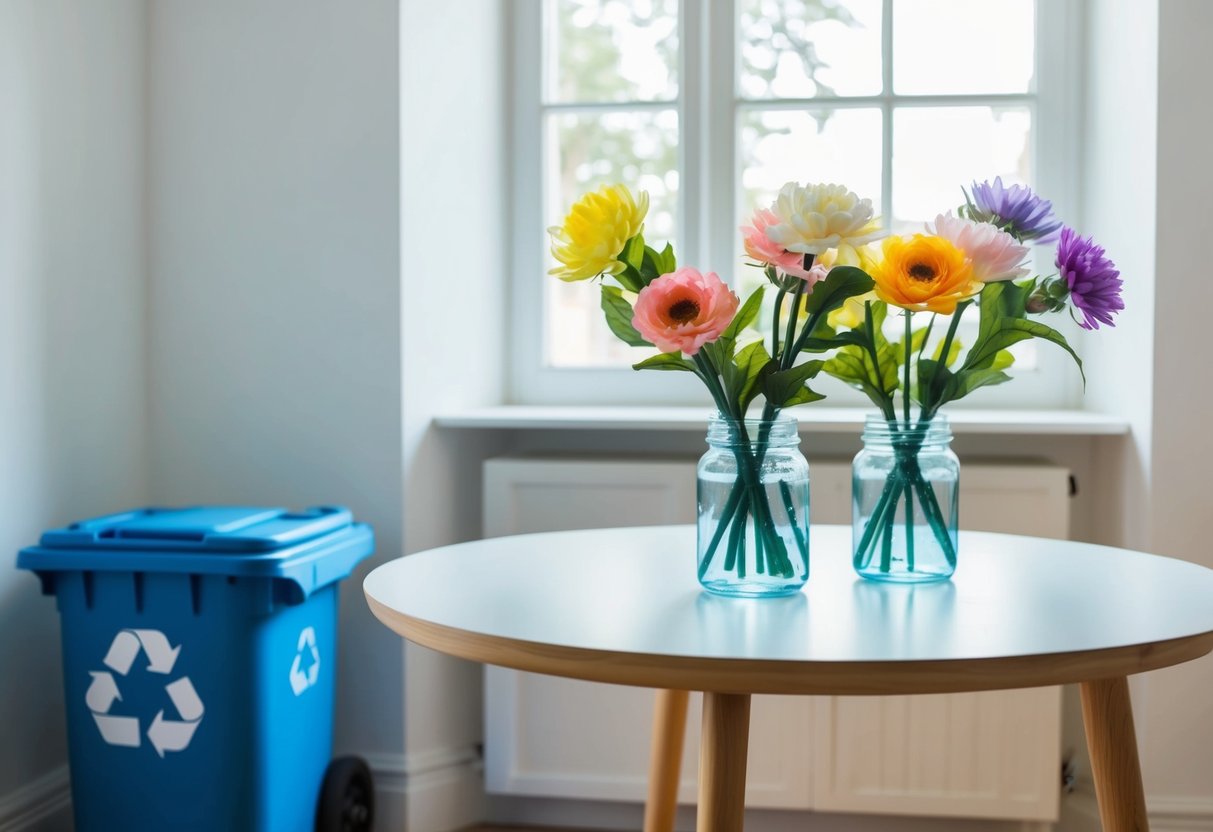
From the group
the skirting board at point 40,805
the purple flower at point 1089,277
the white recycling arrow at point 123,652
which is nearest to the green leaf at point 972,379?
the purple flower at point 1089,277

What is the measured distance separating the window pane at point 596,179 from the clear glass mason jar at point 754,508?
4.36 feet

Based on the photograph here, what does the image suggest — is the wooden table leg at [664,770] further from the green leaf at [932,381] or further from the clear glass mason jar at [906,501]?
the green leaf at [932,381]

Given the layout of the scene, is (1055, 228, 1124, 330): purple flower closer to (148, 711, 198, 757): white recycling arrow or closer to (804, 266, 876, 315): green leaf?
(804, 266, 876, 315): green leaf

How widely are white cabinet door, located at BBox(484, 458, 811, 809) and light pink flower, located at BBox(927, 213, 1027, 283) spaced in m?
1.08

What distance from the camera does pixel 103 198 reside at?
6.53ft

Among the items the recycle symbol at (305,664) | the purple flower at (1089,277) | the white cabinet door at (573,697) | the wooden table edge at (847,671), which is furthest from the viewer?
the white cabinet door at (573,697)

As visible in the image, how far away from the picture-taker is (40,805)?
1865 millimetres

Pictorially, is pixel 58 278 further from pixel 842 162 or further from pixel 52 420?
pixel 842 162

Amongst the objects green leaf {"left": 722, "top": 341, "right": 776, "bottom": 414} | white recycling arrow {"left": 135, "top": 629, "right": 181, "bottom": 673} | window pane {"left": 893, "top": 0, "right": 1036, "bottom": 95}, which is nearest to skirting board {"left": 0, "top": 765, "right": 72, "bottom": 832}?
white recycling arrow {"left": 135, "top": 629, "right": 181, "bottom": 673}

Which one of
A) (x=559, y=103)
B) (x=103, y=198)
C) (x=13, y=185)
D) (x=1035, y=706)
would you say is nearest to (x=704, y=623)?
(x=1035, y=706)

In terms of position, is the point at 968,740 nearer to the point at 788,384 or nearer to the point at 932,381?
the point at 932,381

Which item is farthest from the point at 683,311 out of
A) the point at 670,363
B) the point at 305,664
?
the point at 305,664

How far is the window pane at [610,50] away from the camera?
2.44 metres

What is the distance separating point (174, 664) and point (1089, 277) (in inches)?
52.4
